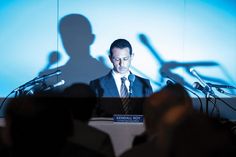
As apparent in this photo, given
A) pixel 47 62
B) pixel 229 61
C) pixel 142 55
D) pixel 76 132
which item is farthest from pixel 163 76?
pixel 76 132

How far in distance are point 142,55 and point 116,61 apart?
0.30m

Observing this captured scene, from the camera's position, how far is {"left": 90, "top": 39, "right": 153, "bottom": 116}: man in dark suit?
4520 millimetres

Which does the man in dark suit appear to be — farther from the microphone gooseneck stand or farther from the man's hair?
the microphone gooseneck stand

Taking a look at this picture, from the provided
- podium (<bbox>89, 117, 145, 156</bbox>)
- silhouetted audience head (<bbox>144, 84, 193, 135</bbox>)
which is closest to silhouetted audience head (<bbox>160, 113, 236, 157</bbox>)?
silhouetted audience head (<bbox>144, 84, 193, 135</bbox>)

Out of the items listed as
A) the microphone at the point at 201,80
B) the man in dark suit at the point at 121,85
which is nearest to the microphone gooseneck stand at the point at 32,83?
the man in dark suit at the point at 121,85

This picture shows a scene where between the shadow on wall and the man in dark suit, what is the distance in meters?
0.11

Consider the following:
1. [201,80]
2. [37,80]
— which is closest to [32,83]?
[37,80]

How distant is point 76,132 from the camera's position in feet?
6.58

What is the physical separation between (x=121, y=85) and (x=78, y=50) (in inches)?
24.1

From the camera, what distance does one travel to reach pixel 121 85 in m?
4.53

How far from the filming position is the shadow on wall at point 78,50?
4531 millimetres

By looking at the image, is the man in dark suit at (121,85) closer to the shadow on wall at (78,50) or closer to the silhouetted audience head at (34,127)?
the shadow on wall at (78,50)

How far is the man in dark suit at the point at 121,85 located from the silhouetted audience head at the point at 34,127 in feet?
9.38

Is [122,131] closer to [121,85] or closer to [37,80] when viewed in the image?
[121,85]
